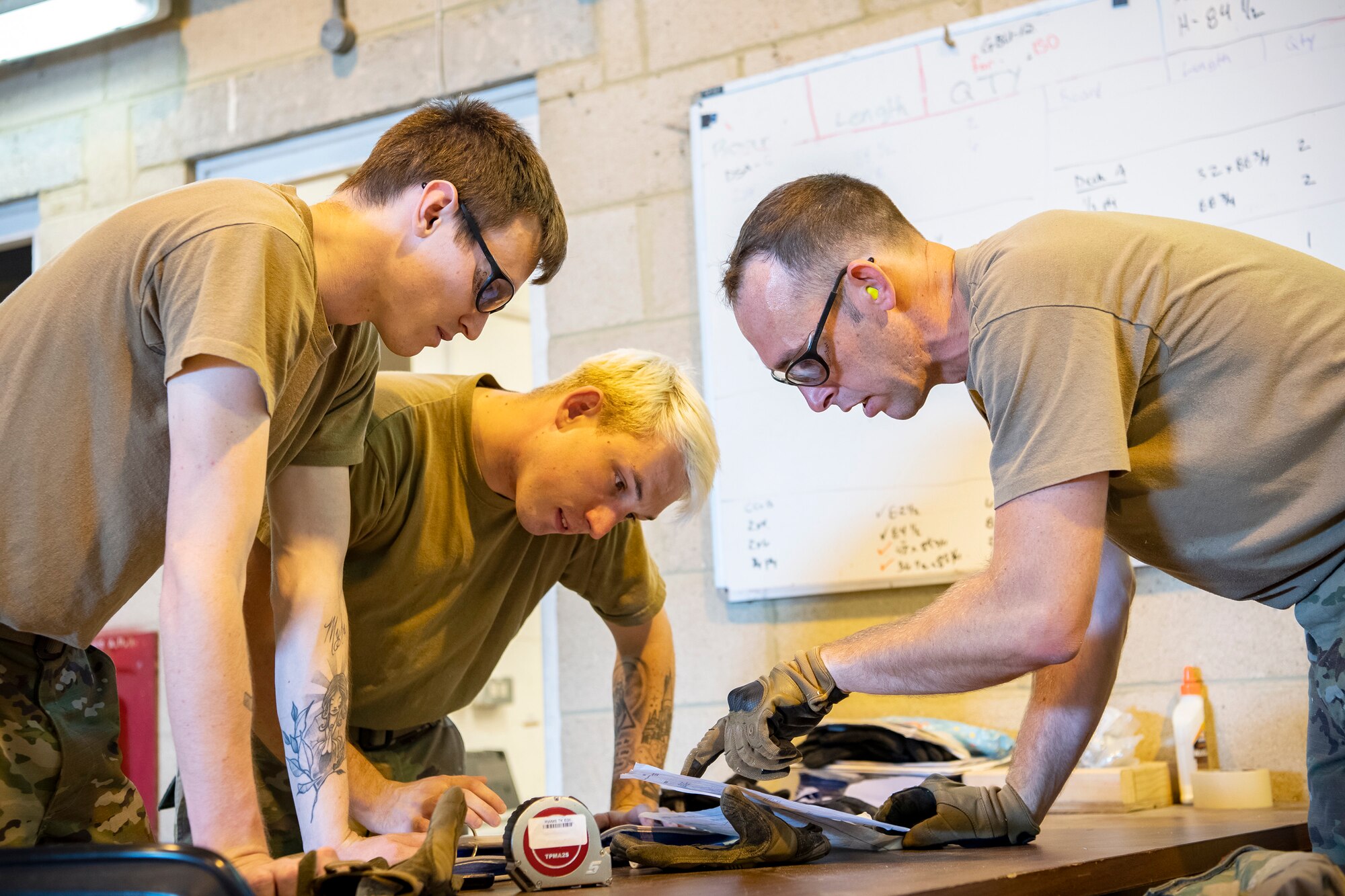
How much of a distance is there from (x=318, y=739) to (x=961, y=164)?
5.71ft

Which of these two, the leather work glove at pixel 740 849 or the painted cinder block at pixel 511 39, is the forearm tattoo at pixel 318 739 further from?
the painted cinder block at pixel 511 39

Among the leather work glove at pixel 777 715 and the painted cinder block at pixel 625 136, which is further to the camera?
the painted cinder block at pixel 625 136

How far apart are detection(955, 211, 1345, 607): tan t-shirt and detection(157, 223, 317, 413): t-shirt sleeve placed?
2.40 feet

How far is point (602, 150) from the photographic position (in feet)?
9.30

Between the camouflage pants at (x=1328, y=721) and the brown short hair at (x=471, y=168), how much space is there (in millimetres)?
1015

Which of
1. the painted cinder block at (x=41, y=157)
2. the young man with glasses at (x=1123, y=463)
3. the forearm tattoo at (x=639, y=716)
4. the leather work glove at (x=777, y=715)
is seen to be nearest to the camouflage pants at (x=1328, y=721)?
the young man with glasses at (x=1123, y=463)

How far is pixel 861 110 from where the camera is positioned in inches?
100

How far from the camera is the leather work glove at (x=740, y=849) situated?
1.24 meters

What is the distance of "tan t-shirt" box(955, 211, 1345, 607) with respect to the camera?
1.21 m

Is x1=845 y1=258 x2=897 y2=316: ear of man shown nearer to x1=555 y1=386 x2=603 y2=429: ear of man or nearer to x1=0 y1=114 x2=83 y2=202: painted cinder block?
x1=555 y1=386 x2=603 y2=429: ear of man

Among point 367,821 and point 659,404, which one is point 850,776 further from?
point 367,821

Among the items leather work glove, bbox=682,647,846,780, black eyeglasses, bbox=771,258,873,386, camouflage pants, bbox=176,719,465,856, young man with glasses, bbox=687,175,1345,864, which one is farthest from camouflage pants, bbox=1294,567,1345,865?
camouflage pants, bbox=176,719,465,856

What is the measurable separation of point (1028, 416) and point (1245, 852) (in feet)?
1.50

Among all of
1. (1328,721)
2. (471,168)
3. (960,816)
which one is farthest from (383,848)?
(1328,721)
